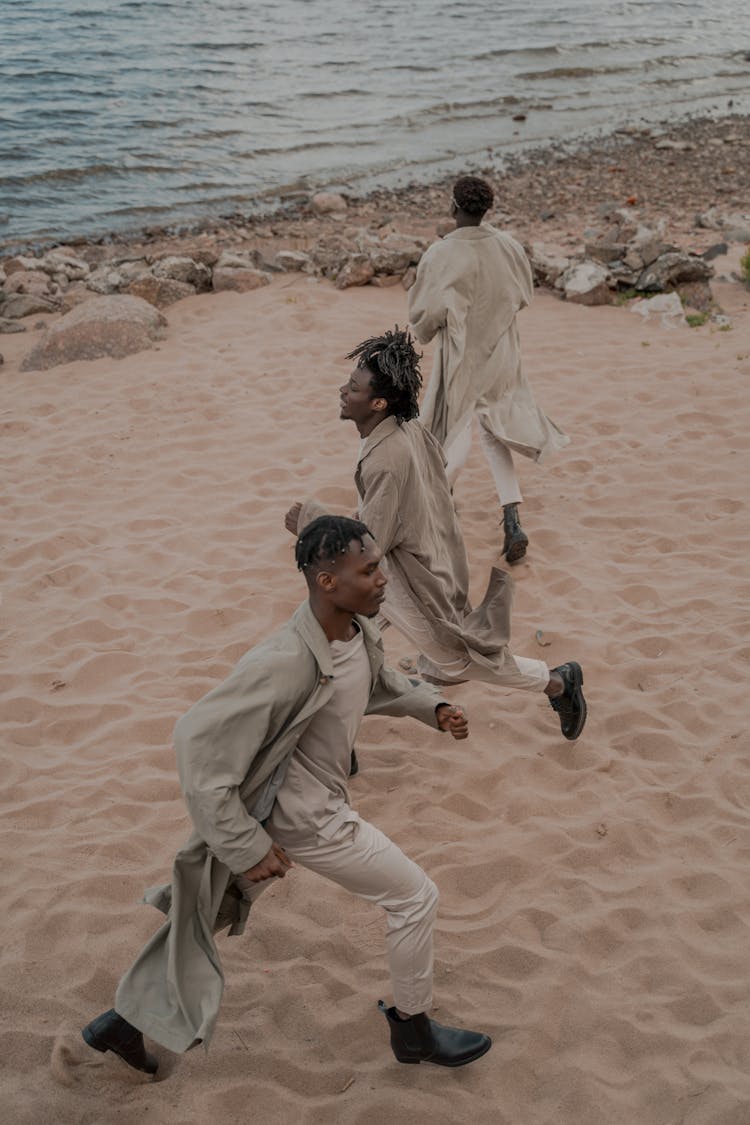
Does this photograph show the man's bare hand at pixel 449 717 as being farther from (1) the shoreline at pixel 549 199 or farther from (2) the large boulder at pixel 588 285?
(1) the shoreline at pixel 549 199

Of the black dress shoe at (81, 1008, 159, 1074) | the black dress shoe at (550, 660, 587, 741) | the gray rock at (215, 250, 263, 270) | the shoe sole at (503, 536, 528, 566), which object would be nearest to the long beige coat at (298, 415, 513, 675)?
the black dress shoe at (550, 660, 587, 741)

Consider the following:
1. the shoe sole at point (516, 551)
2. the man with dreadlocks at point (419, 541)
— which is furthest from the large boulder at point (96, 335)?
the man with dreadlocks at point (419, 541)

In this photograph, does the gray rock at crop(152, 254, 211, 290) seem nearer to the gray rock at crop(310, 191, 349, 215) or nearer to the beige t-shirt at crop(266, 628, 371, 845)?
the gray rock at crop(310, 191, 349, 215)

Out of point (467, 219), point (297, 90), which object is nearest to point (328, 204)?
point (297, 90)

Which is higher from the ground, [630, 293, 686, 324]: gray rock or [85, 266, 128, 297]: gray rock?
[85, 266, 128, 297]: gray rock

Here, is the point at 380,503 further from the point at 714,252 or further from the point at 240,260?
the point at 714,252

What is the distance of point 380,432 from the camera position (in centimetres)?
412

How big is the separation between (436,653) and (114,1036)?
1.89 metres

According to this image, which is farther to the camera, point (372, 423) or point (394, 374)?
point (372, 423)

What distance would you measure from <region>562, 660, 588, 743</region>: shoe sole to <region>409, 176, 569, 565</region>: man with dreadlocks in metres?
1.56

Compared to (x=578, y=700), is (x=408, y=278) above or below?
above

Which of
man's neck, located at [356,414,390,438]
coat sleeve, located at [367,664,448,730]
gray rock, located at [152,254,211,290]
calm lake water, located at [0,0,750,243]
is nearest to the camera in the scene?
coat sleeve, located at [367,664,448,730]

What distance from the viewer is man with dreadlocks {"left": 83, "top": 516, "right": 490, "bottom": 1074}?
9.14ft

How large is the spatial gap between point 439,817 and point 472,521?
2.68 metres
